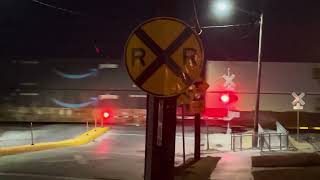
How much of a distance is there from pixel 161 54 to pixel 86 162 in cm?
1611

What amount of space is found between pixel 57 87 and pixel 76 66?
2035mm

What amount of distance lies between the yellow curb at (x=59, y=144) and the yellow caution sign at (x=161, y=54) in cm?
1970

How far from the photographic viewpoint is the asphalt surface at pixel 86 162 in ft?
56.3

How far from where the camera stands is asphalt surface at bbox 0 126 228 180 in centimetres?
1716

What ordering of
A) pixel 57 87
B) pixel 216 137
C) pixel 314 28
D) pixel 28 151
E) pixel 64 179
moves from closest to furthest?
pixel 64 179
pixel 28 151
pixel 216 137
pixel 57 87
pixel 314 28

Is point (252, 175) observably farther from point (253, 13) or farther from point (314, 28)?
point (314, 28)

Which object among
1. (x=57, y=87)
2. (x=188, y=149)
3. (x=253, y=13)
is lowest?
(x=188, y=149)

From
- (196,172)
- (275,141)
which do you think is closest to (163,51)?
(196,172)

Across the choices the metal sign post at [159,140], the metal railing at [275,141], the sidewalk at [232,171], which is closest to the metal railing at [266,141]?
the metal railing at [275,141]

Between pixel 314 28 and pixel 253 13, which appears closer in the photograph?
pixel 253 13

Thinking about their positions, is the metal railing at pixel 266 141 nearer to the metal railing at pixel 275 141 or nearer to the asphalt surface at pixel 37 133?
the metal railing at pixel 275 141

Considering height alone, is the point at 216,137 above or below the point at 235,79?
below

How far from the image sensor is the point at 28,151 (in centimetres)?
2614

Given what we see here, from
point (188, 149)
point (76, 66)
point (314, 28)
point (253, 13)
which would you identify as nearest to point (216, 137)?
point (188, 149)
